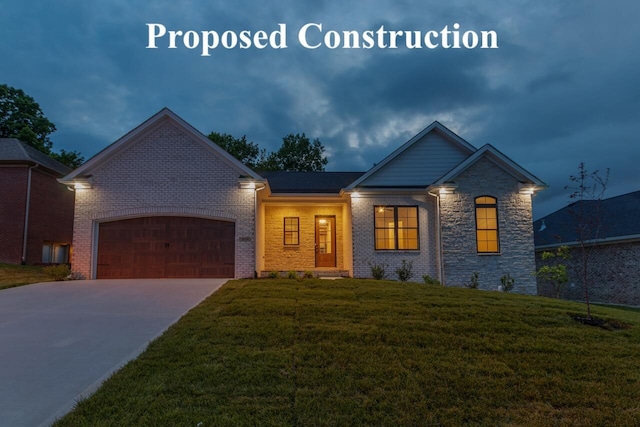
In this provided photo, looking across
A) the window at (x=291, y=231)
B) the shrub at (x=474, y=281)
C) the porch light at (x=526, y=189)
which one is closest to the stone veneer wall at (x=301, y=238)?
the window at (x=291, y=231)

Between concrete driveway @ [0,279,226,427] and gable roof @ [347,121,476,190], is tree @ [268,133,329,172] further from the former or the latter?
concrete driveway @ [0,279,226,427]

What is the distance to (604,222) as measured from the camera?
54.5 feet

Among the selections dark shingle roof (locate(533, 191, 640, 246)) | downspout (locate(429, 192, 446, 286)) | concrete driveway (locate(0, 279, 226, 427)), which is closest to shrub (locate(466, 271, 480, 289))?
downspout (locate(429, 192, 446, 286))

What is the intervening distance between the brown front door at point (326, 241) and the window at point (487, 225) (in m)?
5.82

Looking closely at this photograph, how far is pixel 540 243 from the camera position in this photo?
19.1 meters

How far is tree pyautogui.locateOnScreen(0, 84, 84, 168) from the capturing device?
93.0ft

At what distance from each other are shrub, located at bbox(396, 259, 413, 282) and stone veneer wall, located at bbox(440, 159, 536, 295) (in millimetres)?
1286

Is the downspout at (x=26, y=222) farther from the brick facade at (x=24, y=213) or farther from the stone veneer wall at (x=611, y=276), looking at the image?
the stone veneer wall at (x=611, y=276)

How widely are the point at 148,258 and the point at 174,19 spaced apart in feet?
29.3

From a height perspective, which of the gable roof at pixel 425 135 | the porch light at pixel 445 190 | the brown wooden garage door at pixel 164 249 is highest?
→ the gable roof at pixel 425 135

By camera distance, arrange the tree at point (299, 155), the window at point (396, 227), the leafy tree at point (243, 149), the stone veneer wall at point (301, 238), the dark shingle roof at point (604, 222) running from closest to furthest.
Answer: the window at point (396, 227) → the dark shingle roof at point (604, 222) → the stone veneer wall at point (301, 238) → the leafy tree at point (243, 149) → the tree at point (299, 155)

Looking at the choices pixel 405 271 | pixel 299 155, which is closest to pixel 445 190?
pixel 405 271

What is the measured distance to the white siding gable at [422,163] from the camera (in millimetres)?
14551

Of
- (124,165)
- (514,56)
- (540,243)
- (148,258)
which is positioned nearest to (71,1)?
(124,165)
